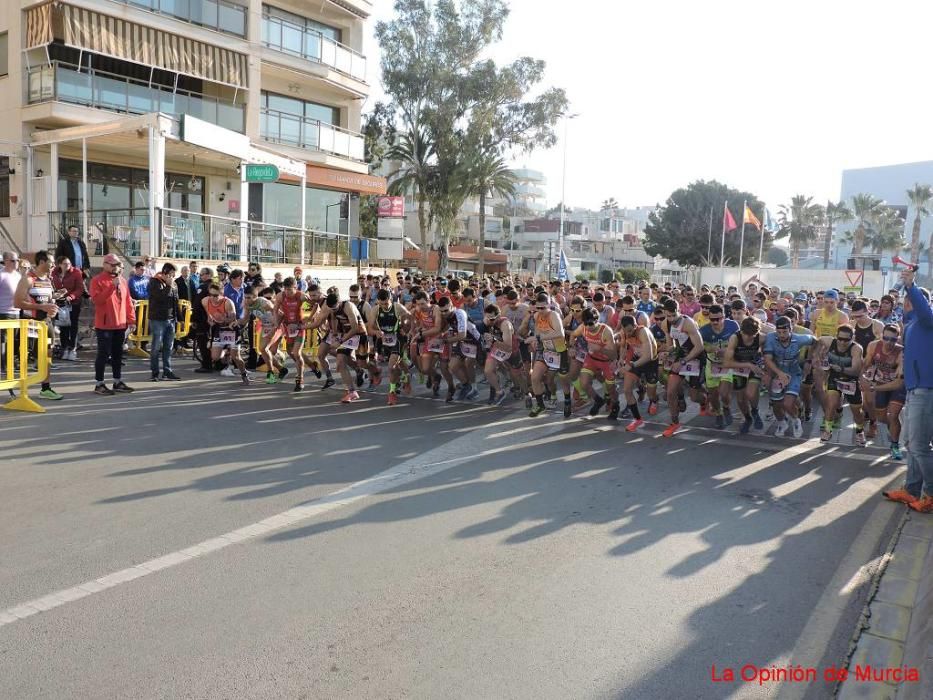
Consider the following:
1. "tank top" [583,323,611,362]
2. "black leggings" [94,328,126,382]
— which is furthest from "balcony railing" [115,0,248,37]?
"tank top" [583,323,611,362]

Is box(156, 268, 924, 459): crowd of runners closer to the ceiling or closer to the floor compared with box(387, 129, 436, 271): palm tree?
closer to the floor

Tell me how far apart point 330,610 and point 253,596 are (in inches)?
19.8

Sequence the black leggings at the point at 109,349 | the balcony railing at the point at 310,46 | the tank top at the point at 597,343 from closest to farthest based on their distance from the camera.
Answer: the tank top at the point at 597,343 < the black leggings at the point at 109,349 < the balcony railing at the point at 310,46

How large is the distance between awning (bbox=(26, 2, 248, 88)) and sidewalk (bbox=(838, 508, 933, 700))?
23768 mm

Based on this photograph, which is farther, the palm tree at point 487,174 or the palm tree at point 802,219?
the palm tree at point 802,219

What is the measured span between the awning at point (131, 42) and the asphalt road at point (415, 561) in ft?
56.7

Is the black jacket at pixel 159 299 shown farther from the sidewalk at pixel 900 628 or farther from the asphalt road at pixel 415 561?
the sidewalk at pixel 900 628

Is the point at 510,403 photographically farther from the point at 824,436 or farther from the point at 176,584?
the point at 176,584

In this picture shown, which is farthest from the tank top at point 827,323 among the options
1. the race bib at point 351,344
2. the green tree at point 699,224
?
the green tree at point 699,224

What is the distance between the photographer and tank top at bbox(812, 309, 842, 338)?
40.1ft

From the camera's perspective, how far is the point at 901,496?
7023 millimetres

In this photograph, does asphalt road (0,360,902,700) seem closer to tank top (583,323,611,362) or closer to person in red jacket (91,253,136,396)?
tank top (583,323,611,362)

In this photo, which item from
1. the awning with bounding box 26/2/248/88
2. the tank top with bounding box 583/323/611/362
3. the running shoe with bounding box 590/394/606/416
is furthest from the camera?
the awning with bounding box 26/2/248/88

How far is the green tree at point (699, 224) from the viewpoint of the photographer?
232ft
